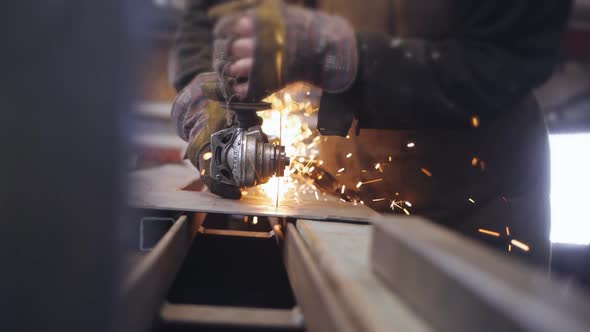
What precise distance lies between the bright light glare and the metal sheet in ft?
7.28

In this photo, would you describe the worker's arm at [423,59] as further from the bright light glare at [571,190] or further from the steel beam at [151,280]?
the bright light glare at [571,190]

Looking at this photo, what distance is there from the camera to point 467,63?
1106mm

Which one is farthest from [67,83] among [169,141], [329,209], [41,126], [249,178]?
[169,141]

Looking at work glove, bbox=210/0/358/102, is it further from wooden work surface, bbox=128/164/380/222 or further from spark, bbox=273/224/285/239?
spark, bbox=273/224/285/239

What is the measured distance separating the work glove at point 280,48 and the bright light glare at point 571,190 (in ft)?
6.49

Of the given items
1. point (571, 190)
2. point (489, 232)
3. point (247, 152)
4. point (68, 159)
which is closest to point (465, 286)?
point (68, 159)

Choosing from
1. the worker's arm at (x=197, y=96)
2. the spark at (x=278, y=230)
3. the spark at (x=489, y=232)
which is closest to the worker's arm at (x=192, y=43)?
the worker's arm at (x=197, y=96)

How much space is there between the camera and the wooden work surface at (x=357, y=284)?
1.88 feet

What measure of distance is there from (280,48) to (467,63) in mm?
474

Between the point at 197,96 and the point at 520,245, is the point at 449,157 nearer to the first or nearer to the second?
the point at 520,245

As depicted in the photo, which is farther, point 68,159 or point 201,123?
point 201,123

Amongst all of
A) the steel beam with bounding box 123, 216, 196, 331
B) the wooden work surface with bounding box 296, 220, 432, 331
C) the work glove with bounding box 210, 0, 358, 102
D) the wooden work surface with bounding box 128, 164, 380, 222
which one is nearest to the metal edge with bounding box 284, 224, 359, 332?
the wooden work surface with bounding box 296, 220, 432, 331

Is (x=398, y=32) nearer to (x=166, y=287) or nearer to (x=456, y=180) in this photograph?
(x=456, y=180)

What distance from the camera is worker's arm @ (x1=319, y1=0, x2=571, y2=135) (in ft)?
3.56
